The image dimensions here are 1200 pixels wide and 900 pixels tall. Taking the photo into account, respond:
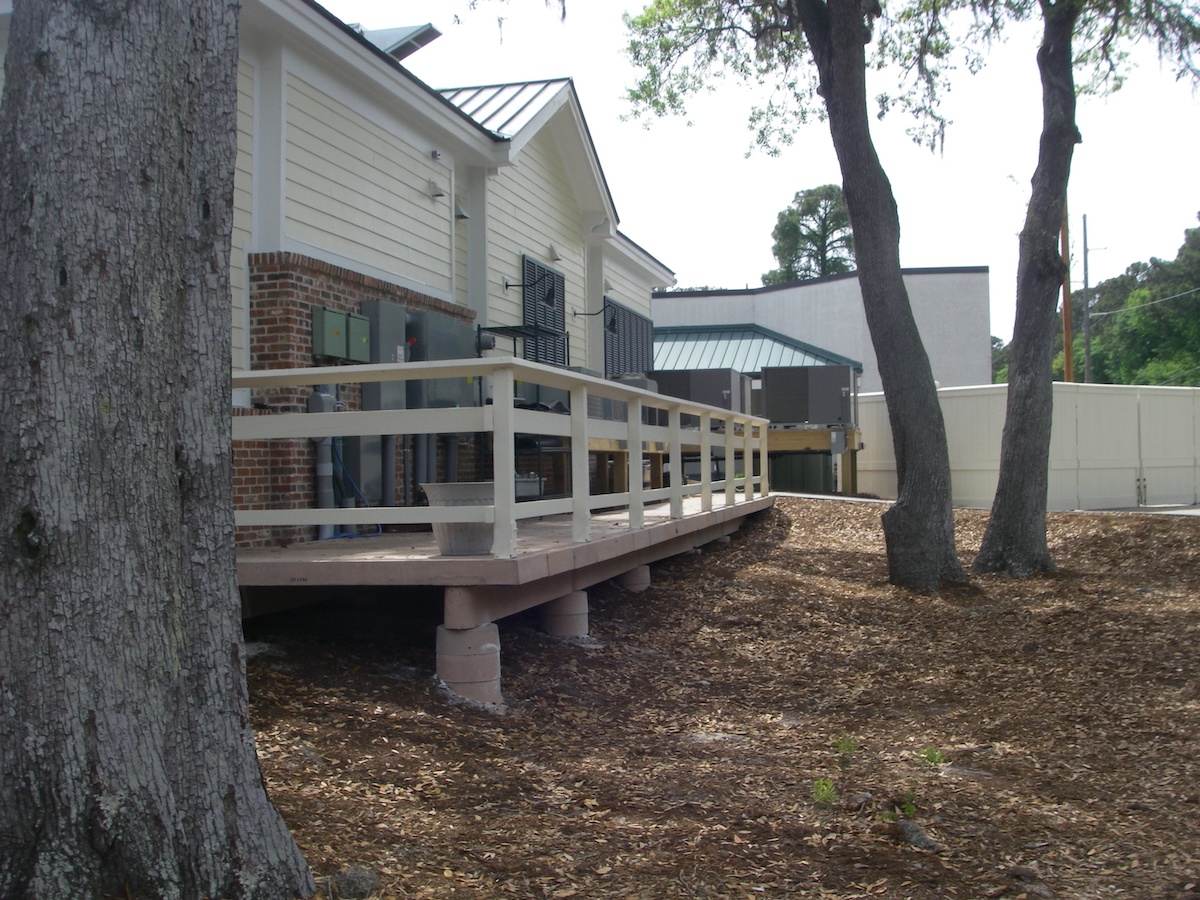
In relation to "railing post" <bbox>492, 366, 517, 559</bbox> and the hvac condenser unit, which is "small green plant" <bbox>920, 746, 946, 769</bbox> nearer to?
"railing post" <bbox>492, 366, 517, 559</bbox>

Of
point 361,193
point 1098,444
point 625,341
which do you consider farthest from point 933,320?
point 361,193

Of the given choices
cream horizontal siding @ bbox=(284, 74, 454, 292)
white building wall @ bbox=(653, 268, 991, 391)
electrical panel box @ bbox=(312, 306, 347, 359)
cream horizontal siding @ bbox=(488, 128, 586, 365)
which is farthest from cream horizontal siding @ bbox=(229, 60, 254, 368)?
white building wall @ bbox=(653, 268, 991, 391)

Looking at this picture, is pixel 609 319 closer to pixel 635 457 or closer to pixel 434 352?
pixel 434 352

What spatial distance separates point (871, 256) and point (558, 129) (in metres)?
5.03

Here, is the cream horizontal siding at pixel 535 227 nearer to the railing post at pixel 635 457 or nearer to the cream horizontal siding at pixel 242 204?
the cream horizontal siding at pixel 242 204

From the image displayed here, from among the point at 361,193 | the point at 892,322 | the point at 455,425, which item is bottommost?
the point at 455,425

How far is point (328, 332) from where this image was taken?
26.8 feet

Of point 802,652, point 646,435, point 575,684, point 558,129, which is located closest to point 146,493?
point 575,684

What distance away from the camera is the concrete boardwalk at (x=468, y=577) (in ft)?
18.2

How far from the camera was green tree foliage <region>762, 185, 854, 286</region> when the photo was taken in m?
51.7

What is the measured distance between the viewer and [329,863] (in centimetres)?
338

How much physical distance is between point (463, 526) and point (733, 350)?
23.5 meters

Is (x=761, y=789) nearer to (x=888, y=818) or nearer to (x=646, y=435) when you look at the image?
(x=888, y=818)

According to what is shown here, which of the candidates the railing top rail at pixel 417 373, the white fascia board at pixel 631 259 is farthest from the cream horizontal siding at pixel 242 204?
the white fascia board at pixel 631 259
